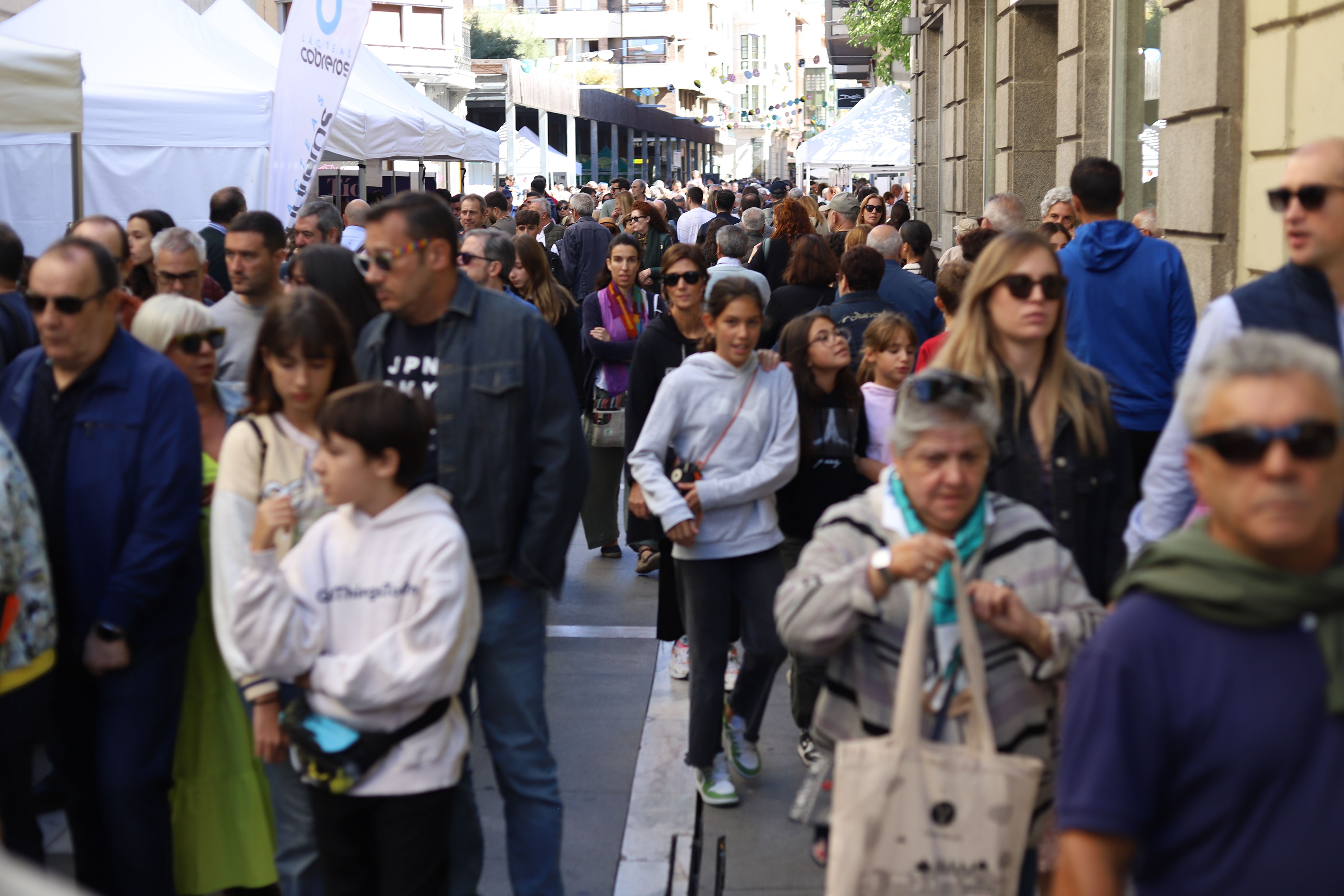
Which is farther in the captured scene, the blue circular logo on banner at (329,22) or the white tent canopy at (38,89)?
the blue circular logo on banner at (329,22)

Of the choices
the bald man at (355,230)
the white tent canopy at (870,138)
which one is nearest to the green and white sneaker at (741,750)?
the bald man at (355,230)

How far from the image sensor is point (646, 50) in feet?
333

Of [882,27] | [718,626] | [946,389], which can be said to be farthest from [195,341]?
[882,27]

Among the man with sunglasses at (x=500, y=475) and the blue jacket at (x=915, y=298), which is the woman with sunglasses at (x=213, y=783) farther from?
the blue jacket at (x=915, y=298)

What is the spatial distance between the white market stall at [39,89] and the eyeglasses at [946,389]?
21.6ft

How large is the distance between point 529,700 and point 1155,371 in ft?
10.1

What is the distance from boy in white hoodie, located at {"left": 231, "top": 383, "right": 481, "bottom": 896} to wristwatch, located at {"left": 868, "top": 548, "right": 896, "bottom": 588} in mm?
967

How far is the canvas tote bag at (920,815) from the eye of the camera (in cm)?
261

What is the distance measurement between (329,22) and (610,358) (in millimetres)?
3014

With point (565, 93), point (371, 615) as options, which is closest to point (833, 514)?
point (371, 615)

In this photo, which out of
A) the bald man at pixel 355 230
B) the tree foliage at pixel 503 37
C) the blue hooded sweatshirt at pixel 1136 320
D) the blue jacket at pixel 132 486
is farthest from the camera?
the tree foliage at pixel 503 37

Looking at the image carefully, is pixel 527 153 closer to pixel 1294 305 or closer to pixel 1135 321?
pixel 1135 321

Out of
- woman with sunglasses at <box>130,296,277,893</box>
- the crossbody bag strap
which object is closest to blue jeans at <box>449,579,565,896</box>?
woman with sunglasses at <box>130,296,277,893</box>

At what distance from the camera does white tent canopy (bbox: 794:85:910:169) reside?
2503 centimetres
